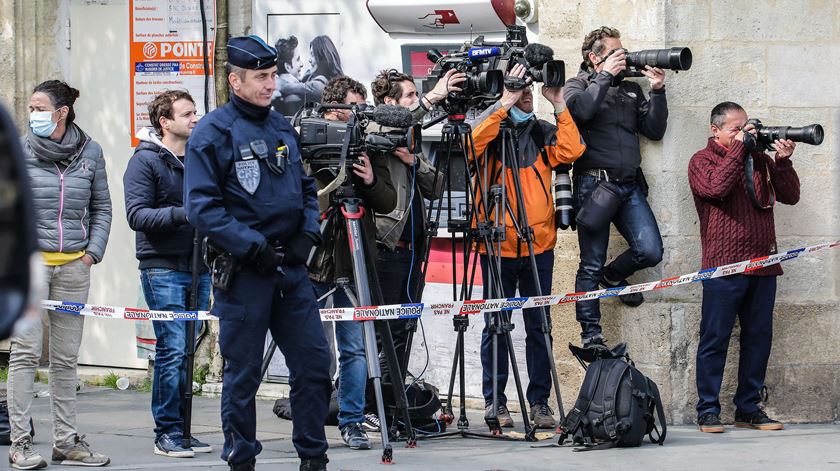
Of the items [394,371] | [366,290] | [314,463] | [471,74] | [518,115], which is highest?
[471,74]

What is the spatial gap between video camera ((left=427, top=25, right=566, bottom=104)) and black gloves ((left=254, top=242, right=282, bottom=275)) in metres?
1.66

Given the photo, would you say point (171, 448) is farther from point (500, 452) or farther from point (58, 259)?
point (500, 452)

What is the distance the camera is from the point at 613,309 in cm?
777

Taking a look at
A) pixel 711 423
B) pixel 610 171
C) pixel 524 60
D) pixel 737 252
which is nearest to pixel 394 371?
pixel 524 60

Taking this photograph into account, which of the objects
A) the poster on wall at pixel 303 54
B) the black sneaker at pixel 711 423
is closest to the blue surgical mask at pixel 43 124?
the poster on wall at pixel 303 54

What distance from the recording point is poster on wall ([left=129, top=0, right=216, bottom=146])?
9211 millimetres

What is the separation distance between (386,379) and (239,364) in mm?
1879

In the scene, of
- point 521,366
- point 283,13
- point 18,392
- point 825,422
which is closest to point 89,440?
point 18,392

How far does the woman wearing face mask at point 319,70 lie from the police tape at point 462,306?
2464 mm

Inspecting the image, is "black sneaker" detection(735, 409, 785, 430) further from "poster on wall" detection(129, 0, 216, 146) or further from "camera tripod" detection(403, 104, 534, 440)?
"poster on wall" detection(129, 0, 216, 146)

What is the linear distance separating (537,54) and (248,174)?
6.68ft

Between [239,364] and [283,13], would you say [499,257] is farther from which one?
Answer: [283,13]

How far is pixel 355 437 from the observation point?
6.70 metres

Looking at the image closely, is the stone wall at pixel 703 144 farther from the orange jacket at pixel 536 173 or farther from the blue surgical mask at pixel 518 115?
the blue surgical mask at pixel 518 115
